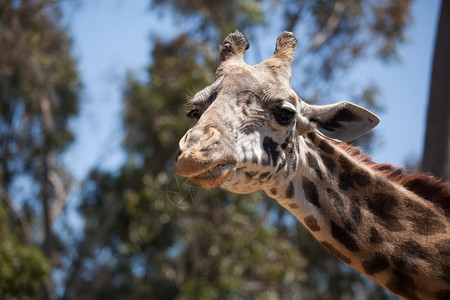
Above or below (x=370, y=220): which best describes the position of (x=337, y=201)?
above

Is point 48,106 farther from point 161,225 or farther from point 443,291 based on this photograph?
point 443,291

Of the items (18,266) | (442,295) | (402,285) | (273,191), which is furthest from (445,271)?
(18,266)

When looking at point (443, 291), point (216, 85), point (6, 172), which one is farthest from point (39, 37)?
point (443, 291)

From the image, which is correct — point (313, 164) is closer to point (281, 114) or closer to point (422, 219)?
point (281, 114)

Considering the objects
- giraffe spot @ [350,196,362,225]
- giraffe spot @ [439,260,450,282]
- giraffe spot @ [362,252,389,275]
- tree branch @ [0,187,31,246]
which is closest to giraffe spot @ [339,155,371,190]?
giraffe spot @ [350,196,362,225]

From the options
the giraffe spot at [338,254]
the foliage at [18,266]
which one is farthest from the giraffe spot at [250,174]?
the foliage at [18,266]

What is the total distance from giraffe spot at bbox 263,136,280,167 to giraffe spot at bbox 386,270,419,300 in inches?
44.8

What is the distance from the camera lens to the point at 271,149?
12.7 feet

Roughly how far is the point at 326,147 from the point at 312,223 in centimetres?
63

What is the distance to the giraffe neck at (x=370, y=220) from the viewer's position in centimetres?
372

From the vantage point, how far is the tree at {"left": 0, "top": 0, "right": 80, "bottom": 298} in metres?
19.4

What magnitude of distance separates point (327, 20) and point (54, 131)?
36.1ft

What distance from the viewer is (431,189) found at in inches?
161

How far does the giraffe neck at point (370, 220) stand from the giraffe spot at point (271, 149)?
0.89 ft
